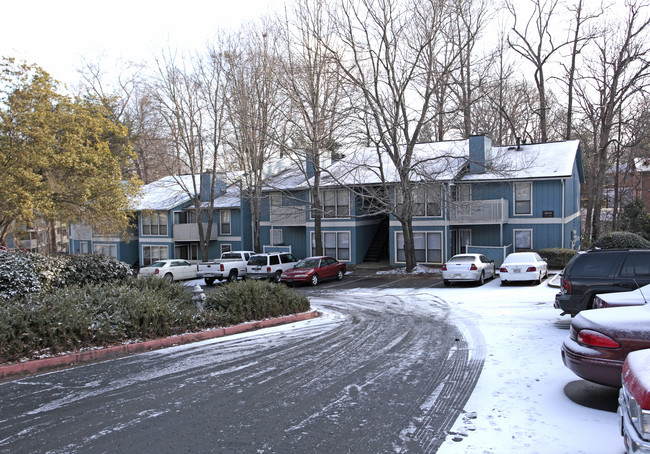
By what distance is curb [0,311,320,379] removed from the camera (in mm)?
8086

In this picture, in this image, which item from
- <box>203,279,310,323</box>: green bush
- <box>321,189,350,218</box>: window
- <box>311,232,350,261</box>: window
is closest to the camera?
<box>203,279,310,323</box>: green bush

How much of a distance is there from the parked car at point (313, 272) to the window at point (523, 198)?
1080 cm

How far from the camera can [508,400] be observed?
20.8ft

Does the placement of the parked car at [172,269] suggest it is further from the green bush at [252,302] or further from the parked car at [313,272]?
the green bush at [252,302]

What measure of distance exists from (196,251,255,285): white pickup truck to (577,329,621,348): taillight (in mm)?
22378

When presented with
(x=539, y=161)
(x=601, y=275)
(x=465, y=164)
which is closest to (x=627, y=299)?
(x=601, y=275)

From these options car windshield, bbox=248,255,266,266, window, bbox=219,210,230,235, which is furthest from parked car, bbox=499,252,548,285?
window, bbox=219,210,230,235

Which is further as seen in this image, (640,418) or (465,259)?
(465,259)

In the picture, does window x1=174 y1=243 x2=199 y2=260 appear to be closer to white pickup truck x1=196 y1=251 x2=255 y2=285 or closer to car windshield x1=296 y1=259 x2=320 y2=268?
white pickup truck x1=196 y1=251 x2=255 y2=285

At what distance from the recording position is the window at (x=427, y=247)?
2952cm

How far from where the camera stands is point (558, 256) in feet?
82.9

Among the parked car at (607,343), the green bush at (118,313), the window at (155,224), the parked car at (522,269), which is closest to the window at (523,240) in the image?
the parked car at (522,269)

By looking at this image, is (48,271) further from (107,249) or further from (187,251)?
(107,249)

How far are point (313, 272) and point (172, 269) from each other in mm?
10108
